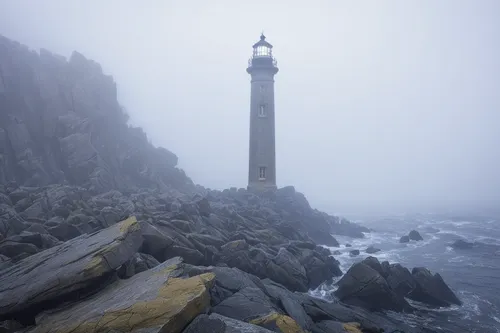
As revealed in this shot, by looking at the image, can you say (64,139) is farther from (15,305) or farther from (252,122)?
(15,305)

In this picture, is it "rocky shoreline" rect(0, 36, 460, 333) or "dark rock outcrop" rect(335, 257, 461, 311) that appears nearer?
"rocky shoreline" rect(0, 36, 460, 333)

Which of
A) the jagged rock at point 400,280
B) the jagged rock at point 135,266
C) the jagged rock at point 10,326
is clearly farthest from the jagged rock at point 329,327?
the jagged rock at point 400,280

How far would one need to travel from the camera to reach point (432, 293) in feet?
68.9

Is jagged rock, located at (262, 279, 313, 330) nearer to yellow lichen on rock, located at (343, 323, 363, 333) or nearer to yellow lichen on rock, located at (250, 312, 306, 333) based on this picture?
yellow lichen on rock, located at (343, 323, 363, 333)

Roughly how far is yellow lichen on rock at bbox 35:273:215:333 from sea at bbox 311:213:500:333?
550 inches

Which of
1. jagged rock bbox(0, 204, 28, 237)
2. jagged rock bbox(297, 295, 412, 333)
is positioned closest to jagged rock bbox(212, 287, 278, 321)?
jagged rock bbox(297, 295, 412, 333)

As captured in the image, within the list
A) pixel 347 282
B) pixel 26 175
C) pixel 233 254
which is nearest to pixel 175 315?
pixel 233 254

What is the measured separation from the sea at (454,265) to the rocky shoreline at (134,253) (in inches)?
46.9

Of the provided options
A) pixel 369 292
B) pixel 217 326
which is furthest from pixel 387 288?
pixel 217 326

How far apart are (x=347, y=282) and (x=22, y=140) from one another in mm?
39053

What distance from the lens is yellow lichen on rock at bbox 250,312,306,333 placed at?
9.25 m

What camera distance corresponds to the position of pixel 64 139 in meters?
38.7

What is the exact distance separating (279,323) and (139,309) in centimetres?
410

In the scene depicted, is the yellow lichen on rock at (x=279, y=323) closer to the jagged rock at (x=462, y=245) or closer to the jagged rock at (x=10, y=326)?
the jagged rock at (x=10, y=326)
